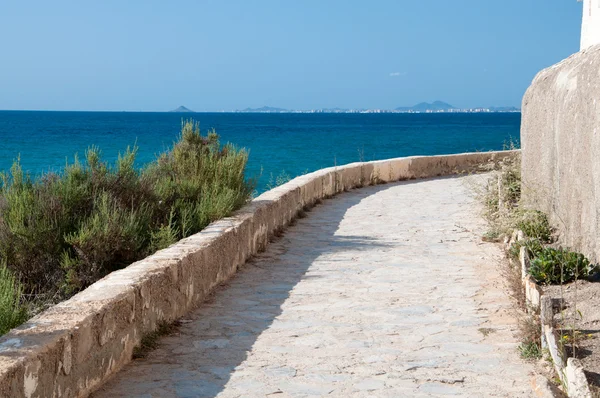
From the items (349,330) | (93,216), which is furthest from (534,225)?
(93,216)

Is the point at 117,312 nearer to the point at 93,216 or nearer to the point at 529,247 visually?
the point at 93,216

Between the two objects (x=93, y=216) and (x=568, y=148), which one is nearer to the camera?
(x=568, y=148)

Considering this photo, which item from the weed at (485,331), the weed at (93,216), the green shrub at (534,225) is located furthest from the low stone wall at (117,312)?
the green shrub at (534,225)

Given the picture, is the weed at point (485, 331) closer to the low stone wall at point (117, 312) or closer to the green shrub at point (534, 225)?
the low stone wall at point (117, 312)

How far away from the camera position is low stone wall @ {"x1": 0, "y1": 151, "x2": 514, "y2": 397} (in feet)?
12.1

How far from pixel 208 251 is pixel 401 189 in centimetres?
965

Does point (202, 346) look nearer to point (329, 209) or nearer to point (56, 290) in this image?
point (56, 290)

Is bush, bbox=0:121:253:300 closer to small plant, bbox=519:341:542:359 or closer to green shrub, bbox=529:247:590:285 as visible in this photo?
green shrub, bbox=529:247:590:285

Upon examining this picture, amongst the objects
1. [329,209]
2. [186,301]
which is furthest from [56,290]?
[329,209]

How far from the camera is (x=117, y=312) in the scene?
4.64 meters

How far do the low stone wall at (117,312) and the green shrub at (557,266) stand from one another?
2.70 meters

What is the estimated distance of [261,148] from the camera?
65.2 m

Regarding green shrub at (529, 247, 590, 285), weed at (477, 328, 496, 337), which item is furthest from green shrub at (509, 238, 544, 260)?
weed at (477, 328, 496, 337)

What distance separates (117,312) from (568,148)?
14.6ft
